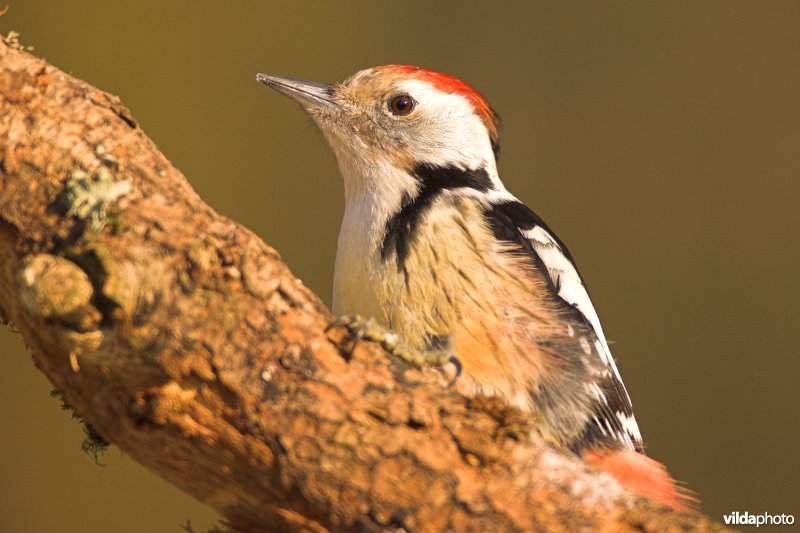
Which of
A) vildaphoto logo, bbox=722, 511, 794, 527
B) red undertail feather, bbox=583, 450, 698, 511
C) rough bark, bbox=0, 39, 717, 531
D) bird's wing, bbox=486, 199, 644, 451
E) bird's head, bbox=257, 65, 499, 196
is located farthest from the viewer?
vildaphoto logo, bbox=722, 511, 794, 527

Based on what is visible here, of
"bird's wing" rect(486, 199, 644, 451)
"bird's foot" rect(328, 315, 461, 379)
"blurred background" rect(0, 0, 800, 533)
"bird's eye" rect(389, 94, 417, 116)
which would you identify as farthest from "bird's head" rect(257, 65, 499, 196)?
"blurred background" rect(0, 0, 800, 533)

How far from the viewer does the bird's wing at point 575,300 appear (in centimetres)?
155

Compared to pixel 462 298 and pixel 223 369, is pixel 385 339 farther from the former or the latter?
pixel 462 298

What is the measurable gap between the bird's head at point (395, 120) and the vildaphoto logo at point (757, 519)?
150cm

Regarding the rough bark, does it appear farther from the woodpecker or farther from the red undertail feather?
the red undertail feather

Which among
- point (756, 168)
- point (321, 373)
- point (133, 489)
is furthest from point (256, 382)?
point (756, 168)

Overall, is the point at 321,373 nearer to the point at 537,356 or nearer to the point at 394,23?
the point at 537,356

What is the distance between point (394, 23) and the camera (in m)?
3.38

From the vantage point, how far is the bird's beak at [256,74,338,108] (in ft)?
6.03

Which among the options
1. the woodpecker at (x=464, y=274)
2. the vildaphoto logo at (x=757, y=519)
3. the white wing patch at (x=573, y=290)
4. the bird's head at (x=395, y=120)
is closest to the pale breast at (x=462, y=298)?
the woodpecker at (x=464, y=274)

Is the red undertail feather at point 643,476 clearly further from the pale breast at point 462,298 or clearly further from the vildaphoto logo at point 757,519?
the vildaphoto logo at point 757,519

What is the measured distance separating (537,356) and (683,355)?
1.77 m

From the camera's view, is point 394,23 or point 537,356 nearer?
point 537,356

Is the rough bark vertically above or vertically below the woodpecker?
below
